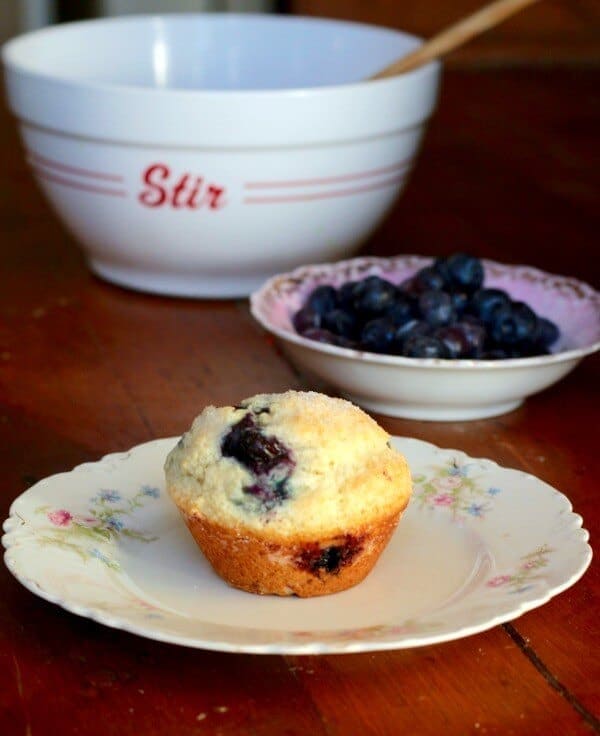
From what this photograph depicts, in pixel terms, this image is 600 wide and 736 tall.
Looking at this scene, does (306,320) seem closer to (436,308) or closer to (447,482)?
(436,308)

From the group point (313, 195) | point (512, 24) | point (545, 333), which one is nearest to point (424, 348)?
point (545, 333)

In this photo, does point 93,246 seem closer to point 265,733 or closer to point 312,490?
point 312,490

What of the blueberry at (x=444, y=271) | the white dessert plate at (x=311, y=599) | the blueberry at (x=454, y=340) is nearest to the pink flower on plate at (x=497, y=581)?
the white dessert plate at (x=311, y=599)

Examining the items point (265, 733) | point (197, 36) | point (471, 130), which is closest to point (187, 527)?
point (265, 733)

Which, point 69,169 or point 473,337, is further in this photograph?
point 69,169

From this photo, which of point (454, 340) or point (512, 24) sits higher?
point (454, 340)
